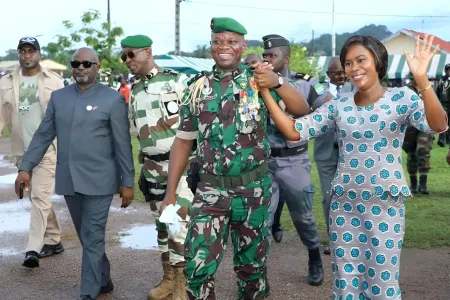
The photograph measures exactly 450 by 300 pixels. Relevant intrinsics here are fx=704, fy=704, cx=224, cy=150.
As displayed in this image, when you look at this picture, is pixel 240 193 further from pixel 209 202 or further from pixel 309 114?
pixel 309 114

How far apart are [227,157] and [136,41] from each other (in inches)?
73.0

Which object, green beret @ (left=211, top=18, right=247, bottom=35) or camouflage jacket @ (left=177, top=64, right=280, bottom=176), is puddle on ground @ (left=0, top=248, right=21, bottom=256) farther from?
green beret @ (left=211, top=18, right=247, bottom=35)

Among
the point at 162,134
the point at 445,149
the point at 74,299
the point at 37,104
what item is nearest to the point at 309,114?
the point at 162,134

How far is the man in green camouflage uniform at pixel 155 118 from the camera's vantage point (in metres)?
5.68

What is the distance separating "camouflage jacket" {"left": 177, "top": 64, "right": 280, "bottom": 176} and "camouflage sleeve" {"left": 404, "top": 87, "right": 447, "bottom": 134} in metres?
0.80

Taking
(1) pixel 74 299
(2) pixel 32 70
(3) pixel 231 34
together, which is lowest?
(1) pixel 74 299

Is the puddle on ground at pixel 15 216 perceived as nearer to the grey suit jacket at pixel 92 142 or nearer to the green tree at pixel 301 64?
the grey suit jacket at pixel 92 142

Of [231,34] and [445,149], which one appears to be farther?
[445,149]

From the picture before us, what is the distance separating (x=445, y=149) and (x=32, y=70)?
13.7 m

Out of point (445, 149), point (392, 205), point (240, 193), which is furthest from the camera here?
point (445, 149)

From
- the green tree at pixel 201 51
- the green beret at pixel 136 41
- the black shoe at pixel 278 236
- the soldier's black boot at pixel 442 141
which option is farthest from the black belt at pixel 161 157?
the green tree at pixel 201 51

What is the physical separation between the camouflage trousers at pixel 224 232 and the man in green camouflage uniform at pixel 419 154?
6.95 metres

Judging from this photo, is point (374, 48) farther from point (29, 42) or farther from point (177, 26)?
point (177, 26)

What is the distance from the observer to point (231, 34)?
437 cm
